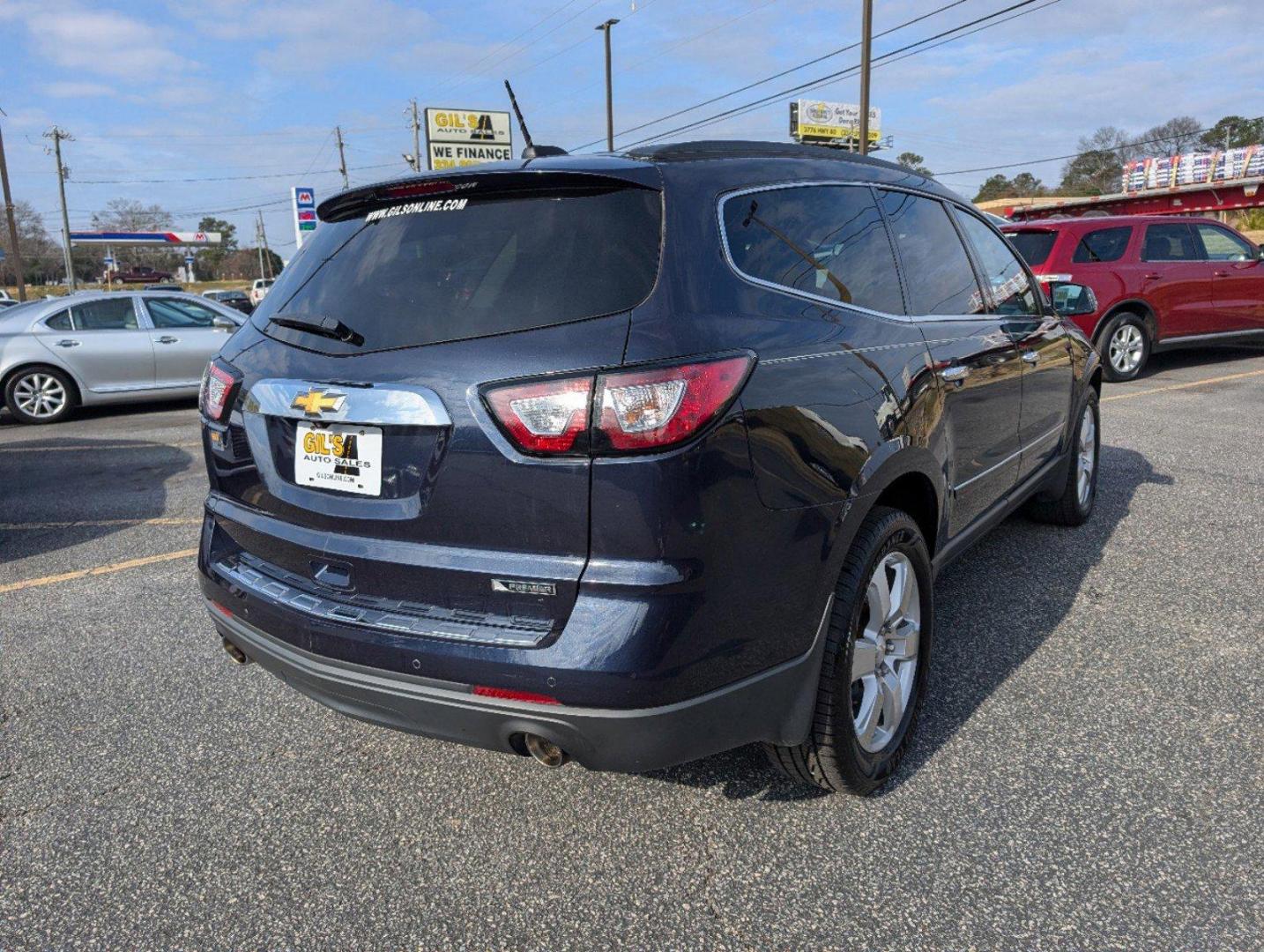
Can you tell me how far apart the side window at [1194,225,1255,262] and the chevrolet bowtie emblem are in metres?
11.8

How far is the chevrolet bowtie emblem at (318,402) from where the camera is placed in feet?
7.12

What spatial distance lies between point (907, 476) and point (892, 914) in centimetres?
117

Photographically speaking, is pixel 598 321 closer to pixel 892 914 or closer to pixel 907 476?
pixel 907 476

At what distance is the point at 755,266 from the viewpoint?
227 cm

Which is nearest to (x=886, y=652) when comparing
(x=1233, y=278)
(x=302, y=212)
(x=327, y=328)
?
(x=327, y=328)

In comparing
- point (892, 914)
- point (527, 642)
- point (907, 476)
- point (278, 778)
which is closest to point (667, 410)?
point (527, 642)

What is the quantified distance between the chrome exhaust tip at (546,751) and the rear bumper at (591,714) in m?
0.04

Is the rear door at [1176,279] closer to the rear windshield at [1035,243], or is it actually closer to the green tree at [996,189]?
the rear windshield at [1035,243]

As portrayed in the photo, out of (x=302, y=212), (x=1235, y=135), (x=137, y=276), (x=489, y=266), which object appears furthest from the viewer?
(x=137, y=276)

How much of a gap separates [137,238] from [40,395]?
87312 mm

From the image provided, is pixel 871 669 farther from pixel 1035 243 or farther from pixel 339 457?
pixel 1035 243

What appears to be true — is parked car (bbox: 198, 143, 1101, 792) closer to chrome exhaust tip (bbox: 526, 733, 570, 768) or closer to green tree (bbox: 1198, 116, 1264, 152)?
chrome exhaust tip (bbox: 526, 733, 570, 768)

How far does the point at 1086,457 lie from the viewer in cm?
509

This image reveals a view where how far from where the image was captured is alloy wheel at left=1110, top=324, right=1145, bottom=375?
1077 centimetres
